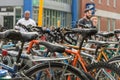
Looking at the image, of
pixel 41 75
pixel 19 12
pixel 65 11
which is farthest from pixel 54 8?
pixel 41 75

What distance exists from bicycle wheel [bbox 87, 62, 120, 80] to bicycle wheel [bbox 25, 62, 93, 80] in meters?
0.55

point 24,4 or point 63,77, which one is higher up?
point 24,4

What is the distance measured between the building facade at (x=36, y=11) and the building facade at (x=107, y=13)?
4.14 m

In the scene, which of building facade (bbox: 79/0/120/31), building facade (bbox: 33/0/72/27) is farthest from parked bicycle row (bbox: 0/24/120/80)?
building facade (bbox: 79/0/120/31)

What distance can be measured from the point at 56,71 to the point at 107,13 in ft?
159

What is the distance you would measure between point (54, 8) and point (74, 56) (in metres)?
34.1

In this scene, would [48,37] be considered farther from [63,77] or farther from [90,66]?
[63,77]

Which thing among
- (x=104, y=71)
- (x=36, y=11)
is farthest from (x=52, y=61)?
(x=36, y=11)

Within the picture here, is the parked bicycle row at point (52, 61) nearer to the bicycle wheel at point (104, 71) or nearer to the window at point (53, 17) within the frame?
the bicycle wheel at point (104, 71)

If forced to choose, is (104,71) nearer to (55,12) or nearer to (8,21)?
(8,21)

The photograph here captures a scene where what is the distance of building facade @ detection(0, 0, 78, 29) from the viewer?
34.2m

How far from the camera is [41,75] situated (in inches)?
174

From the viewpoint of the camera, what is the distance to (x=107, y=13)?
52.2 m

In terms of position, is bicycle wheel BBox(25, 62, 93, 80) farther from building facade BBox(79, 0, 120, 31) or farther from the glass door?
building facade BBox(79, 0, 120, 31)
